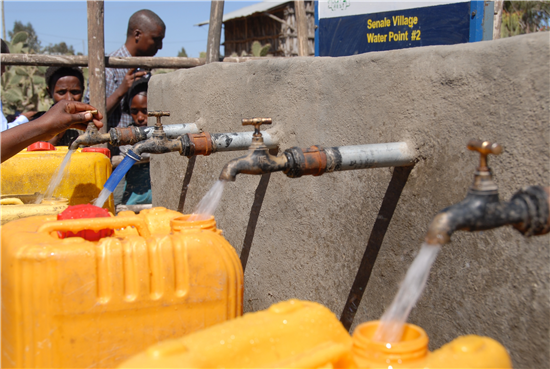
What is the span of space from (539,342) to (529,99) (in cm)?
64

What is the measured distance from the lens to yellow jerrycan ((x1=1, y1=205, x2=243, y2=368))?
4.44ft

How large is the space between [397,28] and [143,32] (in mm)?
2817

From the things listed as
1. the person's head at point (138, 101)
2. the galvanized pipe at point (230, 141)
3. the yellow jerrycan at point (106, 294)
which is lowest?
the yellow jerrycan at point (106, 294)

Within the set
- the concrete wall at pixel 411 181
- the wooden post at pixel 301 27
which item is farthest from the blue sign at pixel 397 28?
the concrete wall at pixel 411 181

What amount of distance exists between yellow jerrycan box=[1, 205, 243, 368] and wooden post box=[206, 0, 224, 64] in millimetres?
3585

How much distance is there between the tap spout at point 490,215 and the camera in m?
1.03

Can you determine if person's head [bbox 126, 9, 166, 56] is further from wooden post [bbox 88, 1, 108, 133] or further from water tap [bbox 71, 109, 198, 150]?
water tap [bbox 71, 109, 198, 150]

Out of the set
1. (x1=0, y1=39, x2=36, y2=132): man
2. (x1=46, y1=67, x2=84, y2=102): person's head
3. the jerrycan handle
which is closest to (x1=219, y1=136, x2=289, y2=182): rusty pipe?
the jerrycan handle

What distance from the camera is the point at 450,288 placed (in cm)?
153

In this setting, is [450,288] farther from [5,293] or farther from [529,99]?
[5,293]

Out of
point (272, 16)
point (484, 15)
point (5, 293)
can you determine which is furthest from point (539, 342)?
point (272, 16)

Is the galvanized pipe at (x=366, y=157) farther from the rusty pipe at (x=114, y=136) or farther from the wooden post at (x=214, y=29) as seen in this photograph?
the wooden post at (x=214, y=29)

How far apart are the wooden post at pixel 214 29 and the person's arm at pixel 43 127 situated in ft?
8.39

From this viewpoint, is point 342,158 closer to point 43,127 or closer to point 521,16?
point 43,127
